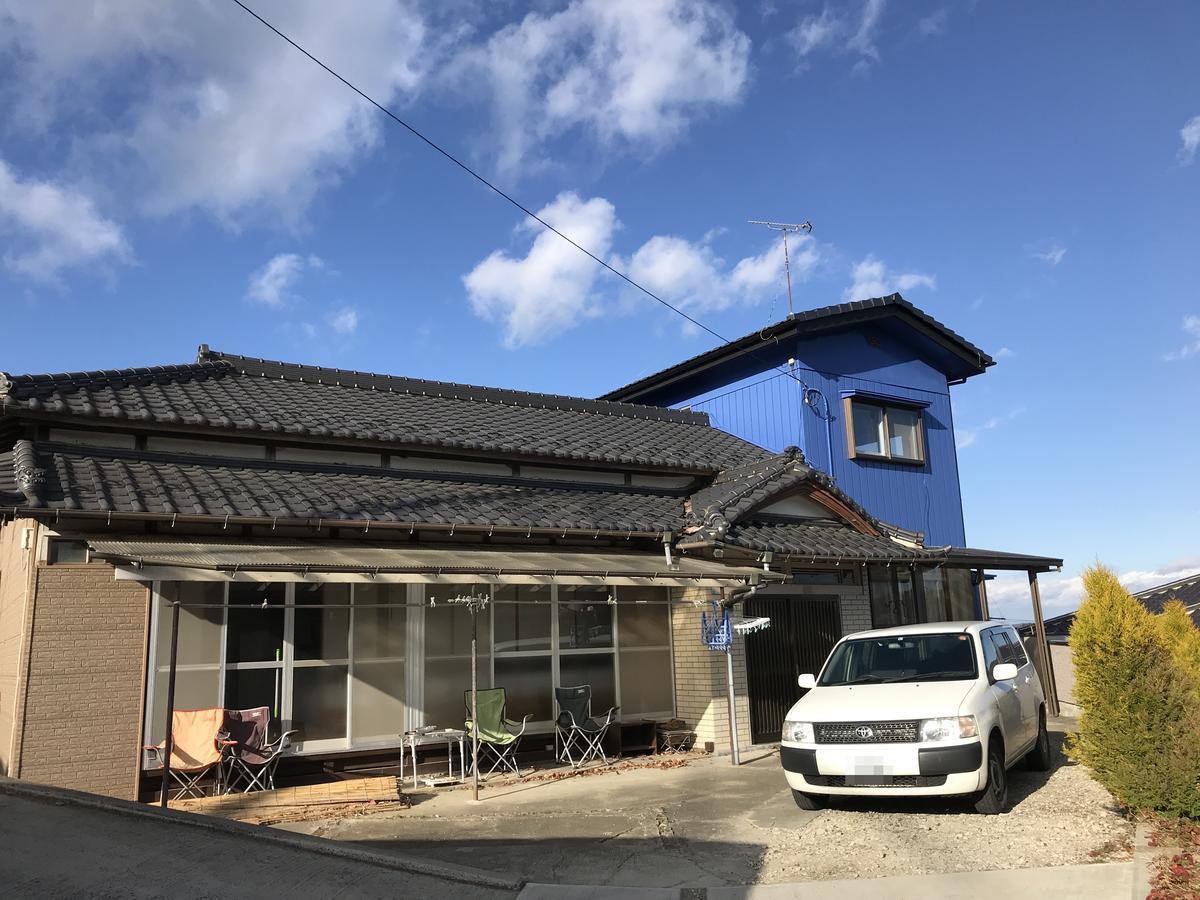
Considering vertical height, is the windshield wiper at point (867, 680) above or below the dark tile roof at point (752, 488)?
below

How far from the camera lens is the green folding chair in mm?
9703

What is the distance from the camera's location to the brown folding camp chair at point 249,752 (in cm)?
857

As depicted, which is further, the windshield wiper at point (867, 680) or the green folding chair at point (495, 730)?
the green folding chair at point (495, 730)

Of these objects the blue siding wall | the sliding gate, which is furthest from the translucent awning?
the blue siding wall

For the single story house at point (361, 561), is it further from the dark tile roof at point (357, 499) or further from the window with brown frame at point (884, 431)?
the window with brown frame at point (884, 431)

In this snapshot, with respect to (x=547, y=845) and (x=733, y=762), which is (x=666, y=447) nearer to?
(x=733, y=762)

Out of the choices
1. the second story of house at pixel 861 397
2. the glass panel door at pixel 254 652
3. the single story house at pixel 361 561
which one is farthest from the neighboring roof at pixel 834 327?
the glass panel door at pixel 254 652

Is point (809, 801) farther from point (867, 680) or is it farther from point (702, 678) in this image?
point (702, 678)

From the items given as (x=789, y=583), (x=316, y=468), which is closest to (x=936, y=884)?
(x=789, y=583)

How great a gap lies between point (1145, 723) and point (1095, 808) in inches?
46.2

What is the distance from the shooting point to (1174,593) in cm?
1839

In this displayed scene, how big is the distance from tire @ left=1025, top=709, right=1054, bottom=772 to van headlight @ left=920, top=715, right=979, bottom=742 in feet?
8.56

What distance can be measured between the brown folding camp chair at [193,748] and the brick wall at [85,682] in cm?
34

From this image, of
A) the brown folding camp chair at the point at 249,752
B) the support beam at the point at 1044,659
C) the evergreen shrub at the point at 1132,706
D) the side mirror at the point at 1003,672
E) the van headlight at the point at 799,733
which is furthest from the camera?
the support beam at the point at 1044,659
